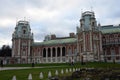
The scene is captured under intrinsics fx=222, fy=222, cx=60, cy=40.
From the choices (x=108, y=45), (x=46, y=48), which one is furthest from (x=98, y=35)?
(x=46, y=48)

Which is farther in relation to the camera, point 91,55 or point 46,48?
point 46,48

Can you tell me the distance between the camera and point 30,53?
10806 centimetres

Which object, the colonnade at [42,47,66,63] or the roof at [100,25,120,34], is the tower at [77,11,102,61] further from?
the colonnade at [42,47,66,63]

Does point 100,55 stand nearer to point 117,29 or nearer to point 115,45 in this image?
point 115,45

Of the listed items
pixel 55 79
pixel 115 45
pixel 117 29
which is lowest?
pixel 55 79

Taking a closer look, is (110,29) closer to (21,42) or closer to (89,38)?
(89,38)

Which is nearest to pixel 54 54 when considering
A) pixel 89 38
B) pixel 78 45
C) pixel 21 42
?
pixel 21 42

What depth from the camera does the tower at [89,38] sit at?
81.7 m

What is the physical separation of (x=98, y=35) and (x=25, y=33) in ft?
124

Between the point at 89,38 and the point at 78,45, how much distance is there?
7.33m

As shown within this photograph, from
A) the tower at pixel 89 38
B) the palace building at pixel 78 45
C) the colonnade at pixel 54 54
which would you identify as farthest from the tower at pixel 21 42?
the tower at pixel 89 38

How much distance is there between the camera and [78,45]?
88.5 metres

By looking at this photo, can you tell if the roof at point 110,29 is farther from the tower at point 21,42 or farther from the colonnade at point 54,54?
the tower at point 21,42

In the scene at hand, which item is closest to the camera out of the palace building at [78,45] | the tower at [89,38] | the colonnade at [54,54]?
the tower at [89,38]
